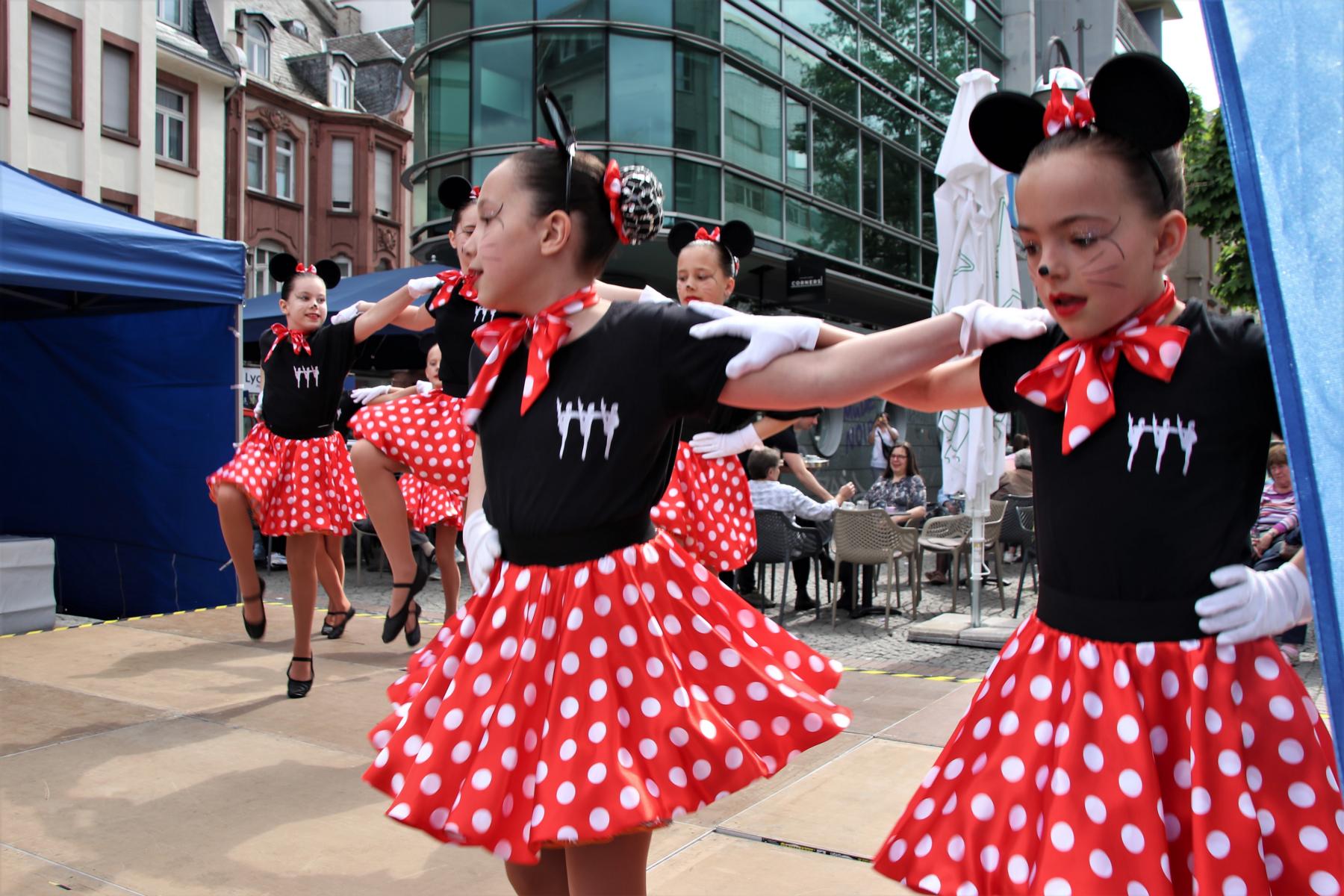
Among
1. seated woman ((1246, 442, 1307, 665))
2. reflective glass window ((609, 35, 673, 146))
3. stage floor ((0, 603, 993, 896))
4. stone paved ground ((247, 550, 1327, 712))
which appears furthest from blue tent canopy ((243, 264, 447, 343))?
seated woman ((1246, 442, 1307, 665))

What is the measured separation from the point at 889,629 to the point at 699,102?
9947 millimetres

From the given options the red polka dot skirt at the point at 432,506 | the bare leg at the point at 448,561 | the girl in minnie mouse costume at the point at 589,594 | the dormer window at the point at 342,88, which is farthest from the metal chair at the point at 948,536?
the dormer window at the point at 342,88

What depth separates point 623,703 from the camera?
6.01 ft

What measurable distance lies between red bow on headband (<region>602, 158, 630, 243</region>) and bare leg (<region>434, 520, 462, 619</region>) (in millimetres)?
4167

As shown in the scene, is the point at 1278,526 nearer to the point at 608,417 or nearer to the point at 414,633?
the point at 414,633

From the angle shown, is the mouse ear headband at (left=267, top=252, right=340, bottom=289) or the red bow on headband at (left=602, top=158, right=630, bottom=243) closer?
the red bow on headband at (left=602, top=158, right=630, bottom=243)

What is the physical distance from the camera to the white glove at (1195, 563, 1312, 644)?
1.56 metres

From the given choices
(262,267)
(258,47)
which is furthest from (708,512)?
(258,47)

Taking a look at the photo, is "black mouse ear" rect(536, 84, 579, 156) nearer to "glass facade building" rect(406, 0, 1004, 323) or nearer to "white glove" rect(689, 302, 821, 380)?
"white glove" rect(689, 302, 821, 380)

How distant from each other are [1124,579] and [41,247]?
5954 millimetres

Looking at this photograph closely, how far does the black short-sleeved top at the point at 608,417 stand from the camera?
197cm

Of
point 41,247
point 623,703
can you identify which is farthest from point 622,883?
point 41,247

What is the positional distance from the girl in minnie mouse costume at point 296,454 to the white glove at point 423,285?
42 cm

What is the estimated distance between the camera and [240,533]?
548 cm
